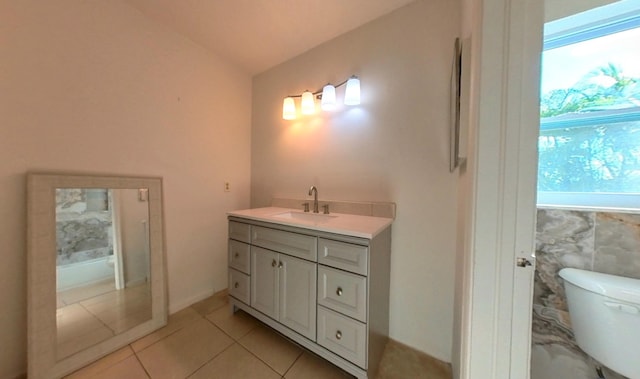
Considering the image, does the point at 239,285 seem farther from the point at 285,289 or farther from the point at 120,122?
the point at 120,122

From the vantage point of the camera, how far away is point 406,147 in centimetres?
145

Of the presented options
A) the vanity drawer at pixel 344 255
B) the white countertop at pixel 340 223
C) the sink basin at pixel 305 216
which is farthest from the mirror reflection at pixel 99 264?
the vanity drawer at pixel 344 255

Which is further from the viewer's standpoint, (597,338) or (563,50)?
(563,50)

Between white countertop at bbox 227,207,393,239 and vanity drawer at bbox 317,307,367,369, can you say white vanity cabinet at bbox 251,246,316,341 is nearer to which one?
vanity drawer at bbox 317,307,367,369

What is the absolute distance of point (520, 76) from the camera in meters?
0.60

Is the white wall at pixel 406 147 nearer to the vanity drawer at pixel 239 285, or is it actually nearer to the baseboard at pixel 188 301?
the vanity drawer at pixel 239 285

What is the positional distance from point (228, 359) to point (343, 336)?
2.54ft

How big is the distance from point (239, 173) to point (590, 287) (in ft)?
8.45

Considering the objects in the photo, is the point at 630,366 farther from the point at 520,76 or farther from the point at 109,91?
the point at 109,91

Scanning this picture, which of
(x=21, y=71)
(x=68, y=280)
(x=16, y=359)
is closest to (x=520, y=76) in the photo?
(x=21, y=71)

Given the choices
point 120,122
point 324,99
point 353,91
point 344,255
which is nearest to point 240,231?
point 344,255

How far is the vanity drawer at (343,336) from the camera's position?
1.12 metres

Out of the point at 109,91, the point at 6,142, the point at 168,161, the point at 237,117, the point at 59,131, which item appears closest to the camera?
the point at 6,142

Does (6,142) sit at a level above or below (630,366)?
above
